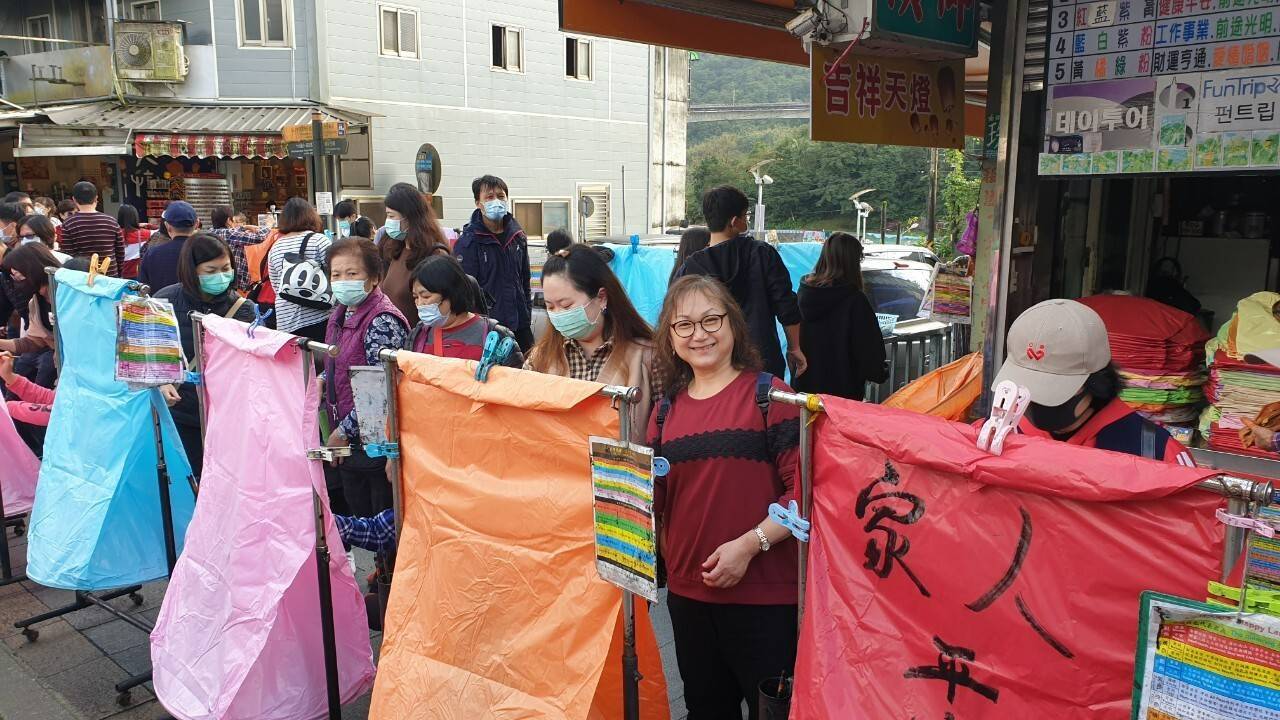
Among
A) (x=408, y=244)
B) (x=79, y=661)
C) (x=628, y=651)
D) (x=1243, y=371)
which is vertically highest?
(x=408, y=244)

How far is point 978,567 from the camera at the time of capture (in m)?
2.02

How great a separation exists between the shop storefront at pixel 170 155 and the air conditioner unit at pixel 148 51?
2.22 ft

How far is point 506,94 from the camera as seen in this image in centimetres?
2188

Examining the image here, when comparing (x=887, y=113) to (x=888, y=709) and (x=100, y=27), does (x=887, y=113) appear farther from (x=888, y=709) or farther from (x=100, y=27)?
(x=100, y=27)

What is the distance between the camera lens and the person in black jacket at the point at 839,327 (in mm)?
5637

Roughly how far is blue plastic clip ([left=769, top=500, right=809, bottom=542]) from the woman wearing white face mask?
1.84 meters

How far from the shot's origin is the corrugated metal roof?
58.3ft

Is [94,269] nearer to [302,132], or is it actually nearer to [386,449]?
[386,449]

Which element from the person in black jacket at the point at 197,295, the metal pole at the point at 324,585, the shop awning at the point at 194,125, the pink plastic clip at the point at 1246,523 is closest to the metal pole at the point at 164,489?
the person in black jacket at the point at 197,295

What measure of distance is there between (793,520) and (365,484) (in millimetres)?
2421

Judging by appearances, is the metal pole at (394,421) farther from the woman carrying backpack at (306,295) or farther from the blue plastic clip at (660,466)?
the woman carrying backpack at (306,295)

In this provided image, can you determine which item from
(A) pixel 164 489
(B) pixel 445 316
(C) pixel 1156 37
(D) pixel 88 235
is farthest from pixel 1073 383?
(D) pixel 88 235

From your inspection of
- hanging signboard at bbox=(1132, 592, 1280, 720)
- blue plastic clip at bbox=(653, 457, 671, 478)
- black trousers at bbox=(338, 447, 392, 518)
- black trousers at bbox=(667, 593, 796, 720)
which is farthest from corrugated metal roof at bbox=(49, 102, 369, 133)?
hanging signboard at bbox=(1132, 592, 1280, 720)

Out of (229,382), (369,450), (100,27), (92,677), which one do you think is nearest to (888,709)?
(369,450)
